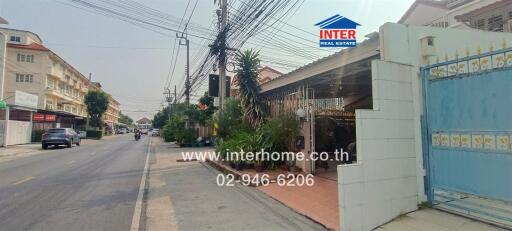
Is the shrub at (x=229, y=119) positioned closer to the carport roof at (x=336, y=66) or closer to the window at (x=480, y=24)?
the carport roof at (x=336, y=66)

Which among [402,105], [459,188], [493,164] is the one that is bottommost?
[459,188]

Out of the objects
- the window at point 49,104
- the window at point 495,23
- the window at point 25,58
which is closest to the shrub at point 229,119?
the window at point 495,23

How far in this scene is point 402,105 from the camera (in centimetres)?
522

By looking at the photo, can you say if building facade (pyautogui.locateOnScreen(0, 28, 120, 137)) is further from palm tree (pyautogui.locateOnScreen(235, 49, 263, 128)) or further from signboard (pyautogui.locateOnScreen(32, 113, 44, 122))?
palm tree (pyautogui.locateOnScreen(235, 49, 263, 128))

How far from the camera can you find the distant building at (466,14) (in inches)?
564

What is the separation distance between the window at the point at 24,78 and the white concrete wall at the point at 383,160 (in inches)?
1838

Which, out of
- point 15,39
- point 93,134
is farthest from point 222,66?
point 93,134

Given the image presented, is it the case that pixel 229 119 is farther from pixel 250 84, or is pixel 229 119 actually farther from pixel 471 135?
pixel 471 135

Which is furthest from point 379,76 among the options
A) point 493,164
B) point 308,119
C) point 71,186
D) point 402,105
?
point 71,186

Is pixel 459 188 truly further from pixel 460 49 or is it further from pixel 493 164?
pixel 460 49

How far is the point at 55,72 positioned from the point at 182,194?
1799 inches

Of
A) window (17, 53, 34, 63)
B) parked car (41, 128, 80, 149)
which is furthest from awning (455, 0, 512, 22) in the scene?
window (17, 53, 34, 63)

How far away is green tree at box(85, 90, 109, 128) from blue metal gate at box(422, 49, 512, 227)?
166 feet

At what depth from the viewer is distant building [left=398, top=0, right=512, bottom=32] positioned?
1432 centimetres
